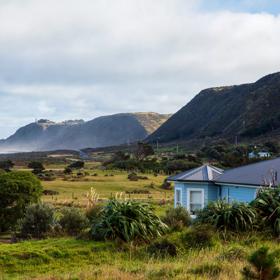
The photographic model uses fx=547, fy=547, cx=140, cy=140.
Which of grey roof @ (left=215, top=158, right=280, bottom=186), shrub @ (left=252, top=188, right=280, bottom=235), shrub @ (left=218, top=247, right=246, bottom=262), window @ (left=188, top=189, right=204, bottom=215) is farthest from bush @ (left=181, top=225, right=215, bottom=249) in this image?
window @ (left=188, top=189, right=204, bottom=215)

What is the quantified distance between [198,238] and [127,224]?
156 cm

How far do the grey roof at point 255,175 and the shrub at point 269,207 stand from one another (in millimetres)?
4129

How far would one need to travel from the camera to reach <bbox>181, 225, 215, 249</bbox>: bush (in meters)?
11.4

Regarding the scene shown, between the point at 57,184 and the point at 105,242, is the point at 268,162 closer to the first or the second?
the point at 105,242

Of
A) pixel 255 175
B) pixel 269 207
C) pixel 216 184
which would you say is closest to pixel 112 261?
pixel 269 207

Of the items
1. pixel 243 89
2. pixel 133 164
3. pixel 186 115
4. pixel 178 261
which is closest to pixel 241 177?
pixel 178 261

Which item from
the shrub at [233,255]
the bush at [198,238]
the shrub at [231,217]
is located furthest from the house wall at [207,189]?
the shrub at [233,255]

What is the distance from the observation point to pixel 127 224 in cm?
1192

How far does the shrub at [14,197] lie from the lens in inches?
811

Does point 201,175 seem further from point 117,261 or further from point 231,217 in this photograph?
point 117,261

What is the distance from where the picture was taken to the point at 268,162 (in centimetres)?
2162

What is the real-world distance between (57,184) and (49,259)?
120ft

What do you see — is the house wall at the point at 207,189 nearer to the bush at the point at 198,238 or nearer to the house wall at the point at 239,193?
A: the house wall at the point at 239,193

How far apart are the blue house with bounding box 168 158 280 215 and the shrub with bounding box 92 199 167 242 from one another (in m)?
8.02
